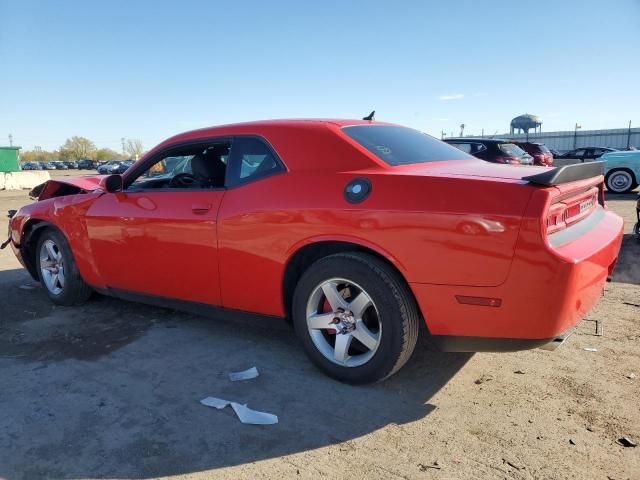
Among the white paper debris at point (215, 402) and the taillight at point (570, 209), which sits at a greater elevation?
the taillight at point (570, 209)

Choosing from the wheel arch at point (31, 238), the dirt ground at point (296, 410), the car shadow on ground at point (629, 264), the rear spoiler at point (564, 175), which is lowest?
the car shadow on ground at point (629, 264)

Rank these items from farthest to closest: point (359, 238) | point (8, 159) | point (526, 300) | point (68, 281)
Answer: point (8, 159) < point (68, 281) < point (359, 238) < point (526, 300)

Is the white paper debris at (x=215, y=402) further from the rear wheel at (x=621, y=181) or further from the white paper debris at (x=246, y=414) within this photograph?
the rear wheel at (x=621, y=181)

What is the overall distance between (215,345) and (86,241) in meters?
1.63

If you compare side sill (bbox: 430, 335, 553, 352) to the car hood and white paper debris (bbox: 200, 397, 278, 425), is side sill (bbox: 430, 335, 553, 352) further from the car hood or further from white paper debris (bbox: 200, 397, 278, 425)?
the car hood

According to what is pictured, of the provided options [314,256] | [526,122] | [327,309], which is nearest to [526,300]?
[327,309]

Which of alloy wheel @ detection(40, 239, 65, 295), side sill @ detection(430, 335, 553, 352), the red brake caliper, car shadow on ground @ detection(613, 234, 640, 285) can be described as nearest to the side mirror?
alloy wheel @ detection(40, 239, 65, 295)

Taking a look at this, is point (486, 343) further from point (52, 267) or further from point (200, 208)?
point (52, 267)

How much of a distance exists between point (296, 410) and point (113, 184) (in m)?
2.52

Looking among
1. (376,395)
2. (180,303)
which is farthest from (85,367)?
Answer: (376,395)

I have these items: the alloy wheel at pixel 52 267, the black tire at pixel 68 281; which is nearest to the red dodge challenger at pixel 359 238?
the black tire at pixel 68 281

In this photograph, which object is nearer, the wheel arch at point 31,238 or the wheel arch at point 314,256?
the wheel arch at point 314,256

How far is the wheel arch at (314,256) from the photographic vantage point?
9.47 ft

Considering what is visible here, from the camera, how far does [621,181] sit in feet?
44.8
